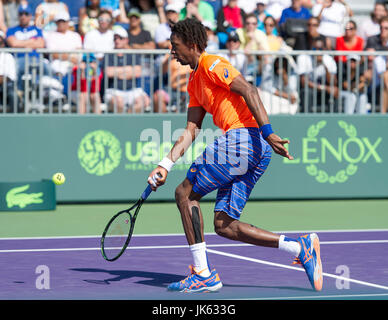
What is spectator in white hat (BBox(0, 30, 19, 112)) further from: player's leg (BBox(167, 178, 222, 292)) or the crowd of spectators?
player's leg (BBox(167, 178, 222, 292))

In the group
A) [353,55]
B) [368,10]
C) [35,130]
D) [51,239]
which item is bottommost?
[51,239]

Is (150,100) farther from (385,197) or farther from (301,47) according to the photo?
(385,197)

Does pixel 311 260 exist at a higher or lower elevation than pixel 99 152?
lower

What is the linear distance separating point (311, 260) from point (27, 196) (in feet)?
22.2

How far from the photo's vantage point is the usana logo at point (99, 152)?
556 inches

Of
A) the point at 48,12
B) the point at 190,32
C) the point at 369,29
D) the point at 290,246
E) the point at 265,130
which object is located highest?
the point at 48,12

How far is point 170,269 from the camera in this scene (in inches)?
344

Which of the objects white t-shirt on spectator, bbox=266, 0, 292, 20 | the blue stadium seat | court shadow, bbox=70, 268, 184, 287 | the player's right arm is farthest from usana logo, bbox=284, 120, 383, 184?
the player's right arm

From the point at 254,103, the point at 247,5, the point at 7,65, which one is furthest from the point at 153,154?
the point at 254,103

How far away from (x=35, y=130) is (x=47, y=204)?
1277 mm

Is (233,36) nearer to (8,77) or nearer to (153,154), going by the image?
(153,154)

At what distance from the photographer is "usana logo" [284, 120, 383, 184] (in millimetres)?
14734

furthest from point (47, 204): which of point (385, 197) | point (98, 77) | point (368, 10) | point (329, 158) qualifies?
point (368, 10)

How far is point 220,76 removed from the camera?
7.37 m
